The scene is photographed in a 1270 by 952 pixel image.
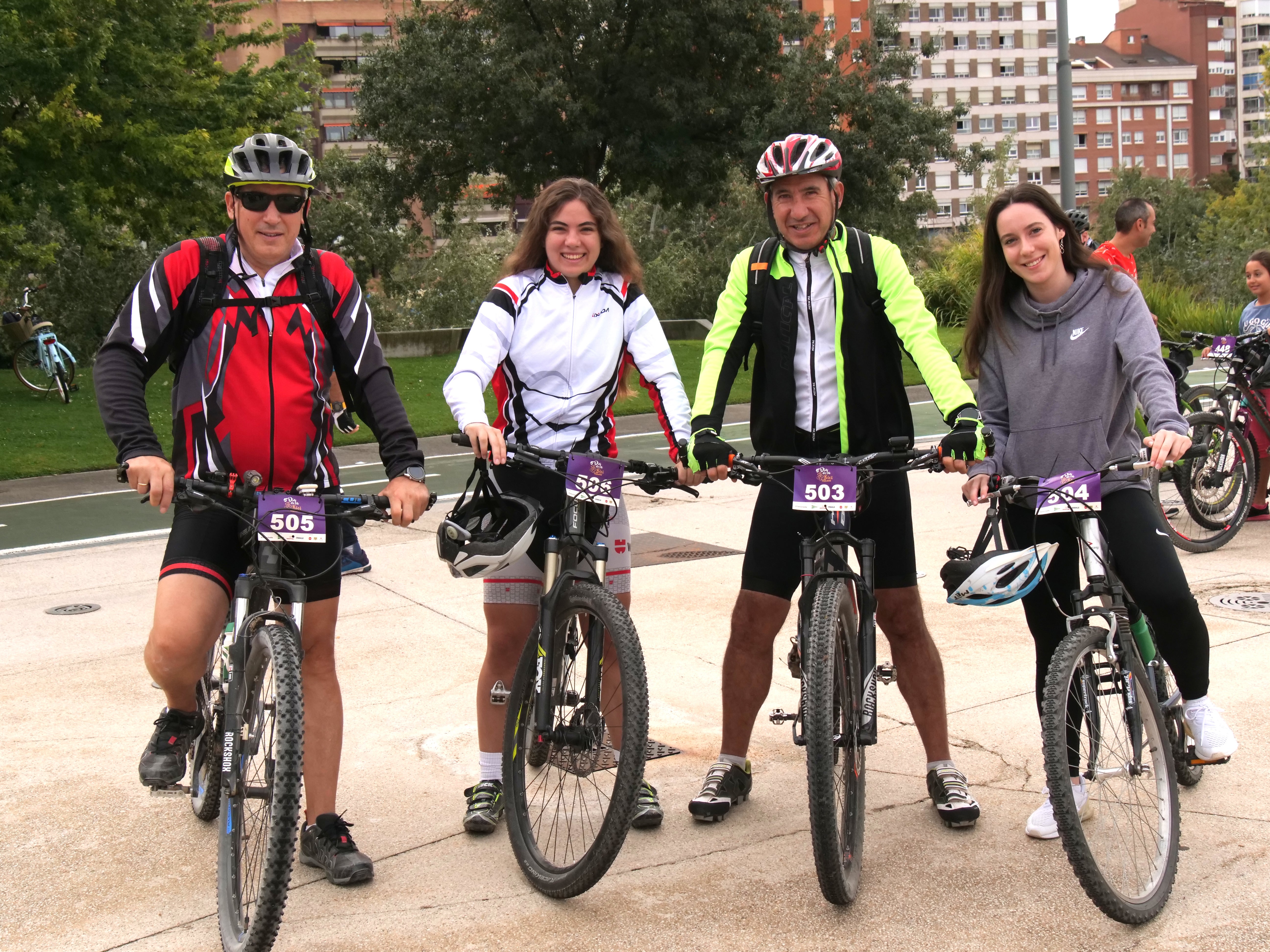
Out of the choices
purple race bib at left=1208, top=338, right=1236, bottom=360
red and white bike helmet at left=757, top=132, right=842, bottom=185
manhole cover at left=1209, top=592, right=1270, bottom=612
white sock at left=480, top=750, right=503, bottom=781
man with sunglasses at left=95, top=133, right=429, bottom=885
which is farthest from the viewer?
purple race bib at left=1208, top=338, right=1236, bottom=360

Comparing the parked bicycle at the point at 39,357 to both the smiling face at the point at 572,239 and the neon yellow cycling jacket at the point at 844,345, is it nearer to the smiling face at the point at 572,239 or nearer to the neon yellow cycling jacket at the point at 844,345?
the smiling face at the point at 572,239

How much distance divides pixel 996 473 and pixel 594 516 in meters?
1.17

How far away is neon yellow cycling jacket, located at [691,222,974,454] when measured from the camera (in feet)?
13.5

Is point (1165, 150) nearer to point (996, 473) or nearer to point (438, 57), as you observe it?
point (438, 57)

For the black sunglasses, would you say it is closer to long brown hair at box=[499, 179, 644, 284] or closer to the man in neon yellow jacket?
long brown hair at box=[499, 179, 644, 284]

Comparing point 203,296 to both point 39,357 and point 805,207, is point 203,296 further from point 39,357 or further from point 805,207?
point 39,357

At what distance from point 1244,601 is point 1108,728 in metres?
3.86

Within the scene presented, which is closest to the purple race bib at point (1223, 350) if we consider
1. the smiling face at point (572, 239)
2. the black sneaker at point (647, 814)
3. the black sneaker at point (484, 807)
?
the smiling face at point (572, 239)

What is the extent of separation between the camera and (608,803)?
3.97 metres

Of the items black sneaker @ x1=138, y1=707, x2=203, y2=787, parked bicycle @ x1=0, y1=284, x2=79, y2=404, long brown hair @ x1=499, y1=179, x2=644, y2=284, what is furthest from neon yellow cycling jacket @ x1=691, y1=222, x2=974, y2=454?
parked bicycle @ x1=0, y1=284, x2=79, y2=404

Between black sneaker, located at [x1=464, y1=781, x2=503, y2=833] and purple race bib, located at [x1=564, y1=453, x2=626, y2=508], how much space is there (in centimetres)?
97

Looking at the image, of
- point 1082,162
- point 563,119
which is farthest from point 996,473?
point 1082,162

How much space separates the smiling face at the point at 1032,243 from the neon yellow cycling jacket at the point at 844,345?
0.30m

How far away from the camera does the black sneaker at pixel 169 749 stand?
12.0 feet
